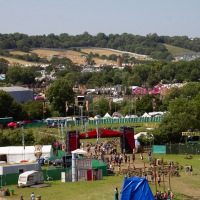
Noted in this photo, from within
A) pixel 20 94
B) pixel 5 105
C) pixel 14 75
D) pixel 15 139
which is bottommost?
pixel 15 139

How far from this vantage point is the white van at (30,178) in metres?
33.7

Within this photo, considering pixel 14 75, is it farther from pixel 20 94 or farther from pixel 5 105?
pixel 5 105

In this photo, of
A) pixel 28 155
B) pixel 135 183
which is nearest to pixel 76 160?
pixel 28 155

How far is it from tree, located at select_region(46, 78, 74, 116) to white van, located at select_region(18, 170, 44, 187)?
163 feet

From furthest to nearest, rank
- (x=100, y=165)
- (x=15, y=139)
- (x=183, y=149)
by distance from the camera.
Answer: (x=15, y=139), (x=183, y=149), (x=100, y=165)

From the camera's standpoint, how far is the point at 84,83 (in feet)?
496

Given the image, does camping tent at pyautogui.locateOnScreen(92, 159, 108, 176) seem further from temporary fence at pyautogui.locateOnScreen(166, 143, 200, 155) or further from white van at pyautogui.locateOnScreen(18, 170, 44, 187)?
temporary fence at pyautogui.locateOnScreen(166, 143, 200, 155)

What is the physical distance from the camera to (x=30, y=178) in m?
34.0

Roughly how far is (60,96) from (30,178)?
51.5 meters

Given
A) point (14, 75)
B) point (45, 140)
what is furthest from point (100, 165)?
point (14, 75)

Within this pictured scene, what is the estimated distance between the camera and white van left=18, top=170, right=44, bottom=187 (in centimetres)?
3366

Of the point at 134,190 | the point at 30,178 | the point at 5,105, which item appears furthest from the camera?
the point at 5,105

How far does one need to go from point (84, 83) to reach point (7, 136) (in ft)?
337

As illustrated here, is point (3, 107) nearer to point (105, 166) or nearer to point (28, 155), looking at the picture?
point (28, 155)
